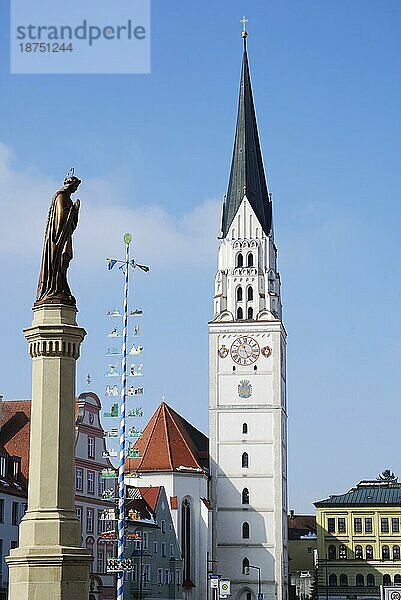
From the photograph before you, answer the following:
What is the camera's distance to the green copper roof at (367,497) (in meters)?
87.1

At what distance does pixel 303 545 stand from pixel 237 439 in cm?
3514

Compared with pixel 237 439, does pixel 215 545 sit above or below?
below

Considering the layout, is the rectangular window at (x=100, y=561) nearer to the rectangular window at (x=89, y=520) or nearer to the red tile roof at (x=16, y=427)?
the rectangular window at (x=89, y=520)

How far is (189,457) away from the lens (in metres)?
74.3

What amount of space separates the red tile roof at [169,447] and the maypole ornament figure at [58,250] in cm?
5436

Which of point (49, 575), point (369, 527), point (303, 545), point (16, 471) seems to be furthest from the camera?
point (303, 545)

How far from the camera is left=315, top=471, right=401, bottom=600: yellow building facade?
83.9 m

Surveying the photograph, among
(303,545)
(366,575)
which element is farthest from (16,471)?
(303,545)

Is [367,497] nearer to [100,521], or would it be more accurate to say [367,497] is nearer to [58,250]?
[100,521]

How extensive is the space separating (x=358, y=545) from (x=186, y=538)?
19.2 meters

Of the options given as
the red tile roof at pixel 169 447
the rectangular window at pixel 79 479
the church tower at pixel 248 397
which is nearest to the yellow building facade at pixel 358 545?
the church tower at pixel 248 397

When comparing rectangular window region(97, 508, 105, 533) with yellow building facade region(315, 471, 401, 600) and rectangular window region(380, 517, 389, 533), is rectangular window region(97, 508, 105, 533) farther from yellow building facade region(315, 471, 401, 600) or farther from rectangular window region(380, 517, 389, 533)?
rectangular window region(380, 517, 389, 533)

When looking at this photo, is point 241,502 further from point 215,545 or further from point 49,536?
point 49,536

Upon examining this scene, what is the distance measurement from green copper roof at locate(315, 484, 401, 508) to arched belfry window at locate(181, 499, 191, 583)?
18550mm
